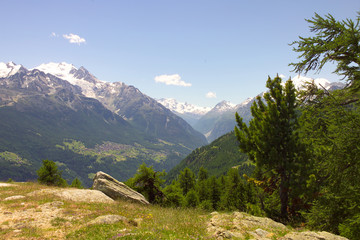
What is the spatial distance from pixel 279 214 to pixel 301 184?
4.06m

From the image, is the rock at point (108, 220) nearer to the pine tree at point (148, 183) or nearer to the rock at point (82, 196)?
the rock at point (82, 196)

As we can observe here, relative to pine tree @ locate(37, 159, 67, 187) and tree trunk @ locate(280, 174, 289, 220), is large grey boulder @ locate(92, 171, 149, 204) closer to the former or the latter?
tree trunk @ locate(280, 174, 289, 220)

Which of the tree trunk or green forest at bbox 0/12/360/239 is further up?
green forest at bbox 0/12/360/239

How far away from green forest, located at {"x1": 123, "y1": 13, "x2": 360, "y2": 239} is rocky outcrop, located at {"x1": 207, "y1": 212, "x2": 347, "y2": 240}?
2107 millimetres

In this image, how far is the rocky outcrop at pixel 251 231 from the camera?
9.82 metres

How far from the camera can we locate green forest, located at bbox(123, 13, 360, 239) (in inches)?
396

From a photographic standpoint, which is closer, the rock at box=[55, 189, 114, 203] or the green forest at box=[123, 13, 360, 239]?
the green forest at box=[123, 13, 360, 239]

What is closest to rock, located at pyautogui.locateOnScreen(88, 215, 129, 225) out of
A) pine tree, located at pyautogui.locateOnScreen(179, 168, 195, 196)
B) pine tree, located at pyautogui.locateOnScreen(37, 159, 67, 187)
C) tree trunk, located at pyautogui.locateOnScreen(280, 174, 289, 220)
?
tree trunk, located at pyautogui.locateOnScreen(280, 174, 289, 220)

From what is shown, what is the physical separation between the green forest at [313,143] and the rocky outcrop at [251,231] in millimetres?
2107

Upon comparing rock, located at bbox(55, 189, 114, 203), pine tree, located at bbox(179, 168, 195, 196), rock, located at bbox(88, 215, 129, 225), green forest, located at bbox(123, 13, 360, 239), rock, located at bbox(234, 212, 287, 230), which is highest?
green forest, located at bbox(123, 13, 360, 239)

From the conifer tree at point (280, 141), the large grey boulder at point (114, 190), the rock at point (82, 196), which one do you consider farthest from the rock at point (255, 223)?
the large grey boulder at point (114, 190)

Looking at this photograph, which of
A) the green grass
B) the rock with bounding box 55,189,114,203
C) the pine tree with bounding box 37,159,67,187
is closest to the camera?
the green grass

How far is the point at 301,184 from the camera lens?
1619cm

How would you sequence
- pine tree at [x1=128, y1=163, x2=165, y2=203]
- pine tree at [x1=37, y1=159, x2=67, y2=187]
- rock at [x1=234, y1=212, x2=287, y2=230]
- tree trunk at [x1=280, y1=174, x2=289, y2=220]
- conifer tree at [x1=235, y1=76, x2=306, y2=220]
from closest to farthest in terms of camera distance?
rock at [x1=234, y1=212, x2=287, y2=230]
conifer tree at [x1=235, y1=76, x2=306, y2=220]
tree trunk at [x1=280, y1=174, x2=289, y2=220]
pine tree at [x1=128, y1=163, x2=165, y2=203]
pine tree at [x1=37, y1=159, x2=67, y2=187]
